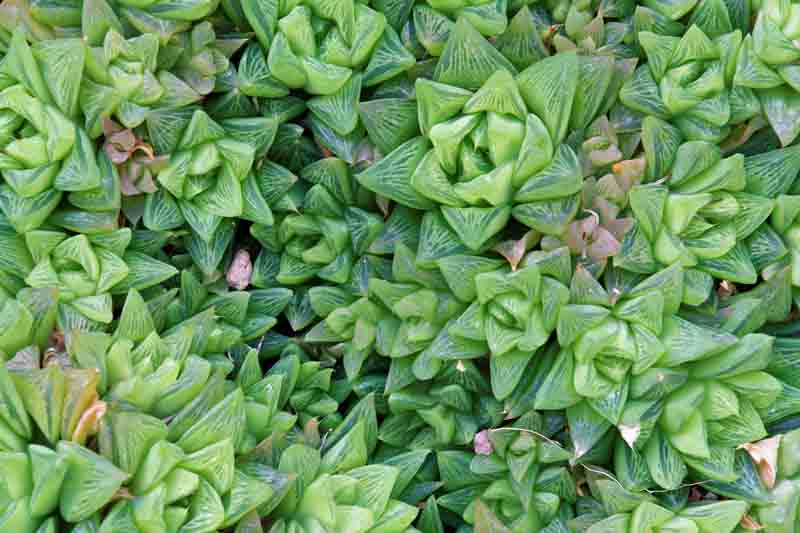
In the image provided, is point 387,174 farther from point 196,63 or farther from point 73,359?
point 73,359

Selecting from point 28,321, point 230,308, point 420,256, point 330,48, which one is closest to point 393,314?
point 420,256

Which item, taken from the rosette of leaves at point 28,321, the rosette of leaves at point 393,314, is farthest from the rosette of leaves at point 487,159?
the rosette of leaves at point 28,321

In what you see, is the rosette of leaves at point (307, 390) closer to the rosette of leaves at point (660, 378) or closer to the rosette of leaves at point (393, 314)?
the rosette of leaves at point (393, 314)

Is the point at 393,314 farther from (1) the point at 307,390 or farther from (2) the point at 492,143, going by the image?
(2) the point at 492,143

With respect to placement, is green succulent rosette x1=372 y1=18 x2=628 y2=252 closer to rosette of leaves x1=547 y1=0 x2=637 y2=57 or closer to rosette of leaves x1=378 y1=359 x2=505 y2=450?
rosette of leaves x1=547 y1=0 x2=637 y2=57

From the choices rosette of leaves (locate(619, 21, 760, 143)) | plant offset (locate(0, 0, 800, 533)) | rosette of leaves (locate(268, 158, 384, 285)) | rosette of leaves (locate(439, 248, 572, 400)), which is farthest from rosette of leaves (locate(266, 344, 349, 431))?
rosette of leaves (locate(619, 21, 760, 143))

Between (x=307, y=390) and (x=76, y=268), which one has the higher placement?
(x=76, y=268)

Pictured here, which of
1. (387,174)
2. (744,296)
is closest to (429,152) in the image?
(387,174)
